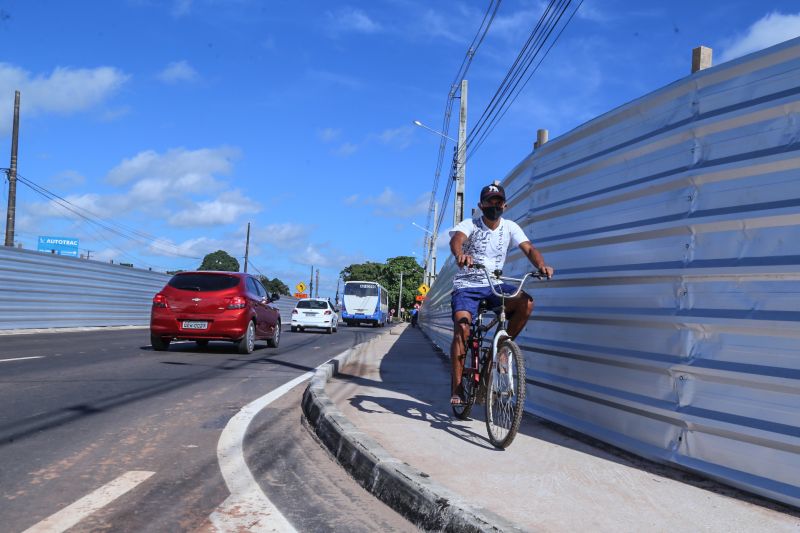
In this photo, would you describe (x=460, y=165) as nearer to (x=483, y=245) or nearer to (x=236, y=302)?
(x=236, y=302)

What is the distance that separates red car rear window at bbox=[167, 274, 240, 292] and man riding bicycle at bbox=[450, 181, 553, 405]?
8538 millimetres

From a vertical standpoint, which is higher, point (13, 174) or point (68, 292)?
point (13, 174)

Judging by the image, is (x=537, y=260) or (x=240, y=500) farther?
(x=537, y=260)

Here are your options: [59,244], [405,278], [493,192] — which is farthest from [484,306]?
[405,278]

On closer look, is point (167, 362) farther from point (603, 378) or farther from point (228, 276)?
point (603, 378)

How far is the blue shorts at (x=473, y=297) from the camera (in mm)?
5277

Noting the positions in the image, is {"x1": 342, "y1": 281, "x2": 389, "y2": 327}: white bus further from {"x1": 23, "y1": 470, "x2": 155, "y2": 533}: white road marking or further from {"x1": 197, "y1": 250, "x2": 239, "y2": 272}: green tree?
{"x1": 197, "y1": 250, "x2": 239, "y2": 272}: green tree

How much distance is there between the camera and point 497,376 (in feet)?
16.0

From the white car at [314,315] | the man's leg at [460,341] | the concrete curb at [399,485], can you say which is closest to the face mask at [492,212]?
the man's leg at [460,341]

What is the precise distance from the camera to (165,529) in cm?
307

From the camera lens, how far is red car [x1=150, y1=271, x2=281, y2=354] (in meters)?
12.7

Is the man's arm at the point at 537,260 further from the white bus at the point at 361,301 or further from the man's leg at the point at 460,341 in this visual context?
the white bus at the point at 361,301

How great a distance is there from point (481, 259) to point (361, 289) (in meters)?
41.5

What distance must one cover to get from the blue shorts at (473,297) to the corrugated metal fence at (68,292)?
15932mm
